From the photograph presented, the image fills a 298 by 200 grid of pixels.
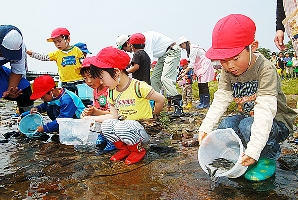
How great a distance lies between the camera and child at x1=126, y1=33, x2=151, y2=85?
5.30 meters

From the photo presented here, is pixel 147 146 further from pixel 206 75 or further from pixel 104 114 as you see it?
pixel 206 75

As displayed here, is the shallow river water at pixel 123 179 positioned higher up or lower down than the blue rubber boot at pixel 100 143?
higher up

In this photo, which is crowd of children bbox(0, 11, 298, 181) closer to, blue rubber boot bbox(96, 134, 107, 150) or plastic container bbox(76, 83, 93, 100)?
blue rubber boot bbox(96, 134, 107, 150)

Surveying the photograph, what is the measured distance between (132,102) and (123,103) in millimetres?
92

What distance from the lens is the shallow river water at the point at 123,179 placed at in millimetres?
2087

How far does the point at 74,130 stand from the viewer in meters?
3.32

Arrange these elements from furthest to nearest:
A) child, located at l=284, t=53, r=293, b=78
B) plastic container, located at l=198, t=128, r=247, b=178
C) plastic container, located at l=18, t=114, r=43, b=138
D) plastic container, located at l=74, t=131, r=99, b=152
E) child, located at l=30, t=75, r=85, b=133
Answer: child, located at l=284, t=53, r=293, b=78 < plastic container, located at l=18, t=114, r=43, b=138 < child, located at l=30, t=75, r=85, b=133 < plastic container, located at l=74, t=131, r=99, b=152 < plastic container, located at l=198, t=128, r=247, b=178

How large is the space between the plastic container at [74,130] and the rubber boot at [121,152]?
0.38 meters

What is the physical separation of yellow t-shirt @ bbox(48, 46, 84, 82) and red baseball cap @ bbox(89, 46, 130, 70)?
2.70 meters

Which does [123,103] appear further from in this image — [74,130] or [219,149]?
[219,149]

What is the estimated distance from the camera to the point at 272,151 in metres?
2.40

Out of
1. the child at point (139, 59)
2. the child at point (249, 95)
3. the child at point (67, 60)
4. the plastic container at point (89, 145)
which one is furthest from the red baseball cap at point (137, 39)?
the child at point (249, 95)

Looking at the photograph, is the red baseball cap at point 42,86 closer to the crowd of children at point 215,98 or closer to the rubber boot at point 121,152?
the crowd of children at point 215,98

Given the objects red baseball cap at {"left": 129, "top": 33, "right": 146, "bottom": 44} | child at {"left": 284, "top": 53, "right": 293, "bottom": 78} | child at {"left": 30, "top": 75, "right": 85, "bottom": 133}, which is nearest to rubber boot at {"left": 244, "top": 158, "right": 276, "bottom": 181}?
child at {"left": 30, "top": 75, "right": 85, "bottom": 133}
